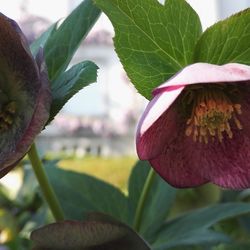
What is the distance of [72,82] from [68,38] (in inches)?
3.7

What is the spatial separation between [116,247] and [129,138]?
737 centimetres

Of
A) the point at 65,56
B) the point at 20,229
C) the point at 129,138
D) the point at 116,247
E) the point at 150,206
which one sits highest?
the point at 65,56

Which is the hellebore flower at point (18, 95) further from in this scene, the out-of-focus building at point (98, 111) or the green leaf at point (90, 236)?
the out-of-focus building at point (98, 111)

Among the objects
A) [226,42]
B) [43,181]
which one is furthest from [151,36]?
[43,181]

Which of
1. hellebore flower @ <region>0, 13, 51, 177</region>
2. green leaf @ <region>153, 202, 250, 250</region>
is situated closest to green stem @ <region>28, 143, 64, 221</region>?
hellebore flower @ <region>0, 13, 51, 177</region>

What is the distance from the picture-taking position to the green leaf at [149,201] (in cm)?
75

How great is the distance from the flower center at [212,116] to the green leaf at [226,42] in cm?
6

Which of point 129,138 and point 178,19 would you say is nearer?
point 178,19

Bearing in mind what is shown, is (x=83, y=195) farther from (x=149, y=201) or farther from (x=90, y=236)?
(x=90, y=236)

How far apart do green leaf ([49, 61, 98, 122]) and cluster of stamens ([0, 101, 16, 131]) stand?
0.16ft

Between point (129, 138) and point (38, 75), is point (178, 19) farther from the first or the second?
point (129, 138)

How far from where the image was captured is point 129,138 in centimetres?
788

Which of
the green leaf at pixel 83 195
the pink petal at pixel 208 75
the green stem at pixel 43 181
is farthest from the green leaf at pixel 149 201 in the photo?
the pink petal at pixel 208 75

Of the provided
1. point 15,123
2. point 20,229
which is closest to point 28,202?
point 20,229
